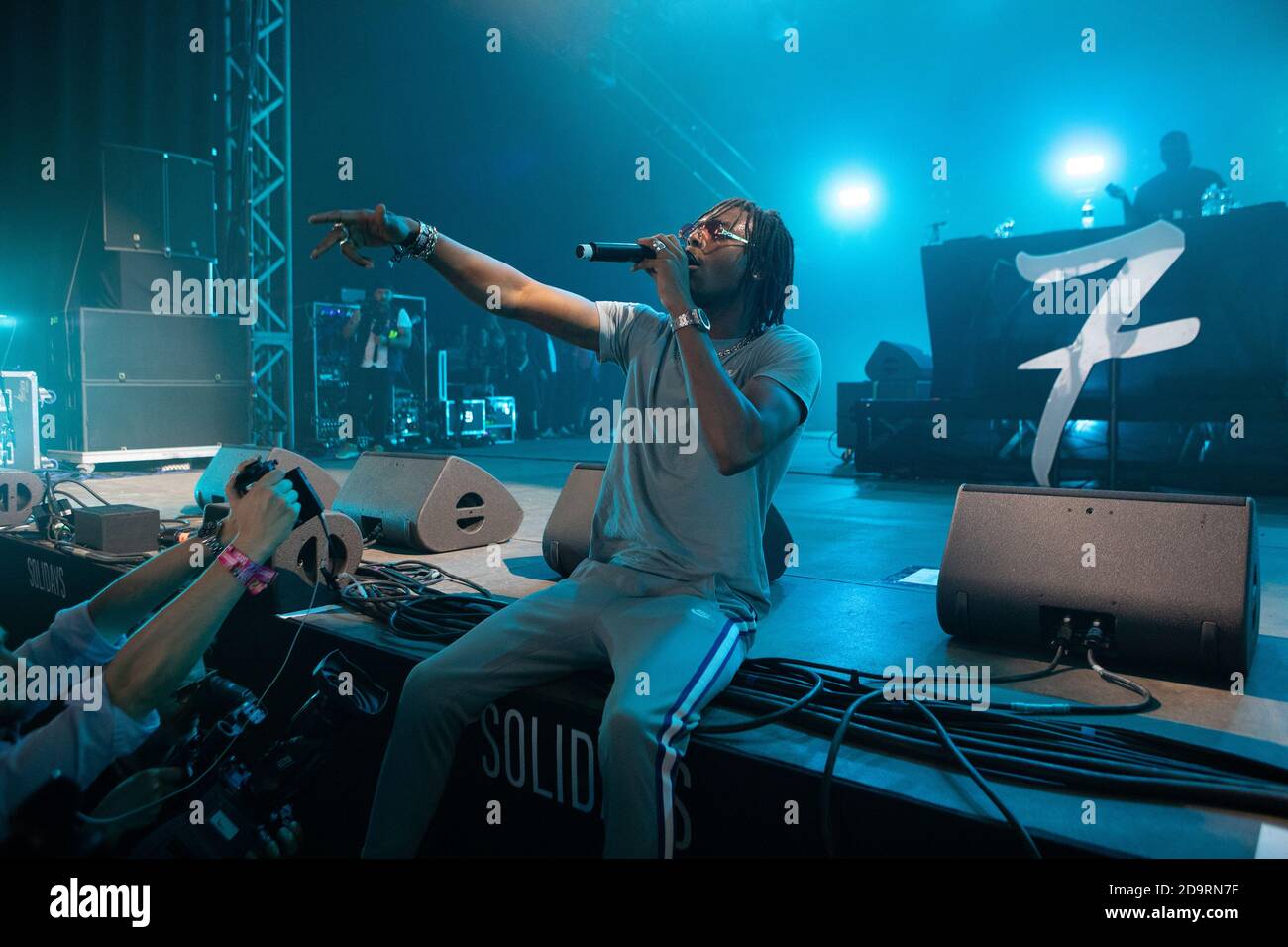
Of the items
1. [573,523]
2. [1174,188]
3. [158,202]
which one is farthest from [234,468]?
[1174,188]

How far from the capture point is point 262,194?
799 centimetres

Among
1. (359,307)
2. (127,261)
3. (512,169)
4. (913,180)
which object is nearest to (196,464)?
(127,261)

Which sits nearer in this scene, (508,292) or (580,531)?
(508,292)

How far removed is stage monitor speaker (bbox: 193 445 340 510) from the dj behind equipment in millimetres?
40

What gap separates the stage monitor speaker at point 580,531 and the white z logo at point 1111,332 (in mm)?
2448

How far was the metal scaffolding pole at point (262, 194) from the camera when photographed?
26.0 feet

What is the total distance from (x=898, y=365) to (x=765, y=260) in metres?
7.49

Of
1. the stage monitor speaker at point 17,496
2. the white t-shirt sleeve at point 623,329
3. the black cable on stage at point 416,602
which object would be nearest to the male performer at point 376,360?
the stage monitor speaker at point 17,496

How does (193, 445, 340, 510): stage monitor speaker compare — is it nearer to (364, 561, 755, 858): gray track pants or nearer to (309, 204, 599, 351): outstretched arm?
(309, 204, 599, 351): outstretched arm

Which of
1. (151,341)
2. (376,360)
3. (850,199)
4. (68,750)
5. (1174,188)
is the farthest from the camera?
(850,199)

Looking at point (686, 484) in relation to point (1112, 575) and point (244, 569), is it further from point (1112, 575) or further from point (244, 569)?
point (1112, 575)

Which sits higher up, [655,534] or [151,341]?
[151,341]

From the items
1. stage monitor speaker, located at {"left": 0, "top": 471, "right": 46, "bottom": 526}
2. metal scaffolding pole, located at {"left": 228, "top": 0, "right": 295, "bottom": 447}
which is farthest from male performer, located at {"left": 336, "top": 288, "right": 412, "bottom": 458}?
stage monitor speaker, located at {"left": 0, "top": 471, "right": 46, "bottom": 526}

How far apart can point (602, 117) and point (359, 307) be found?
5526 mm
